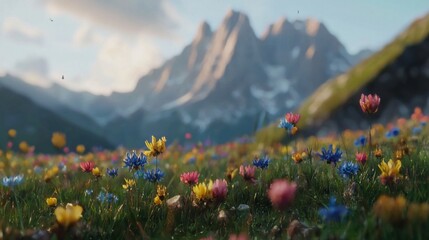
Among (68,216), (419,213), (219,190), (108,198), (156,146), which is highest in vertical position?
(156,146)

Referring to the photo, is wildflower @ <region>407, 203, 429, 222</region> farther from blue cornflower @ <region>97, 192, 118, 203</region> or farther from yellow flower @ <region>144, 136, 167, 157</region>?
blue cornflower @ <region>97, 192, 118, 203</region>

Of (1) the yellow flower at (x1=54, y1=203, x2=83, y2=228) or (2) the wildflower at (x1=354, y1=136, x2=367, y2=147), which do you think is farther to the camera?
(2) the wildflower at (x1=354, y1=136, x2=367, y2=147)

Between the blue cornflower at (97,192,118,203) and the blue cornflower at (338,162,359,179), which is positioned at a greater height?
the blue cornflower at (97,192,118,203)

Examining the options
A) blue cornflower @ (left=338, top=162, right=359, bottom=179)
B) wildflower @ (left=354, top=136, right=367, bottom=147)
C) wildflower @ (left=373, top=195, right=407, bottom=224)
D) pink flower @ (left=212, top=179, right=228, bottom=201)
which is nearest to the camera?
wildflower @ (left=373, top=195, right=407, bottom=224)

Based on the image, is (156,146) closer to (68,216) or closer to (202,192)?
(202,192)

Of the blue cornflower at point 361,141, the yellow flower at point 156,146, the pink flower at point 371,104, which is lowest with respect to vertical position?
the pink flower at point 371,104

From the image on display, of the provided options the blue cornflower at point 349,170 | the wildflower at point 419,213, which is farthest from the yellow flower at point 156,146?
the wildflower at point 419,213

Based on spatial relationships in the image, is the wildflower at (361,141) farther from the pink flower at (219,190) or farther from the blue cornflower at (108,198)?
the blue cornflower at (108,198)

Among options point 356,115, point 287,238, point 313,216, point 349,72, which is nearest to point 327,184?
point 313,216

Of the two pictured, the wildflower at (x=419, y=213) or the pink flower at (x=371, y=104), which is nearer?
the wildflower at (x=419, y=213)

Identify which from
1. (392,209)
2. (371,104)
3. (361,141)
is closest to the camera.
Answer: (392,209)

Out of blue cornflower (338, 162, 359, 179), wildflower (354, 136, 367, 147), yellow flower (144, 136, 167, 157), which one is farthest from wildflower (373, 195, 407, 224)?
wildflower (354, 136, 367, 147)

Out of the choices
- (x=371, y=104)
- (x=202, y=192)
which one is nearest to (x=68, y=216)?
(x=202, y=192)

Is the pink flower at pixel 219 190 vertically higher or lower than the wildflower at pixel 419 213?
higher
